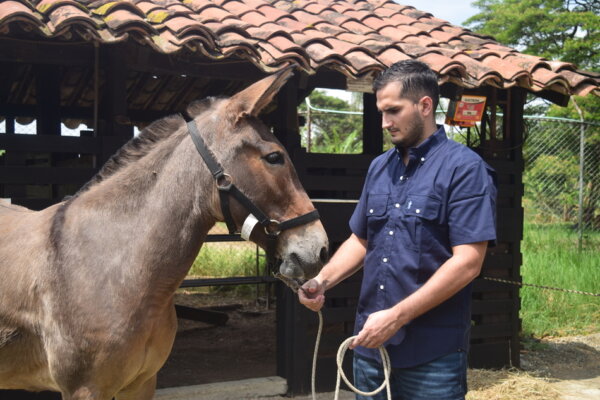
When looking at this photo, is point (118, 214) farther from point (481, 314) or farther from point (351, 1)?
point (351, 1)

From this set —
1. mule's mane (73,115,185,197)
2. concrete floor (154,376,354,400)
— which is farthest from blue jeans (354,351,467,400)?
concrete floor (154,376,354,400)

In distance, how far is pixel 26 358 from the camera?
3.01 meters

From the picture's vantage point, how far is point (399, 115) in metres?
2.43

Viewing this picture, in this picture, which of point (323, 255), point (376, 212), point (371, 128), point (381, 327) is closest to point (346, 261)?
point (323, 255)

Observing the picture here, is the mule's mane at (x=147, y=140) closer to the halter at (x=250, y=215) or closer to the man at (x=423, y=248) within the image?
the halter at (x=250, y=215)

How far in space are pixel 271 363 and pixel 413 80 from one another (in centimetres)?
461

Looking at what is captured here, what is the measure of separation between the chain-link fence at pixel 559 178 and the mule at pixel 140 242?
9.51 meters

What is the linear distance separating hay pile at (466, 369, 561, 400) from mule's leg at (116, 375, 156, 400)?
3148 mm

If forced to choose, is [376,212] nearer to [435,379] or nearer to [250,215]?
[250,215]

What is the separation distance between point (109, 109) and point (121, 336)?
Answer: 8.22ft

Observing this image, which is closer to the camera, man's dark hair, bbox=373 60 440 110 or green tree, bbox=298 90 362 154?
man's dark hair, bbox=373 60 440 110

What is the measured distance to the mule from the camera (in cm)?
267

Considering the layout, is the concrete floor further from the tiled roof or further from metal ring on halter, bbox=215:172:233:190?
metal ring on halter, bbox=215:172:233:190

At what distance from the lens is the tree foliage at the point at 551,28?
14.5 m
